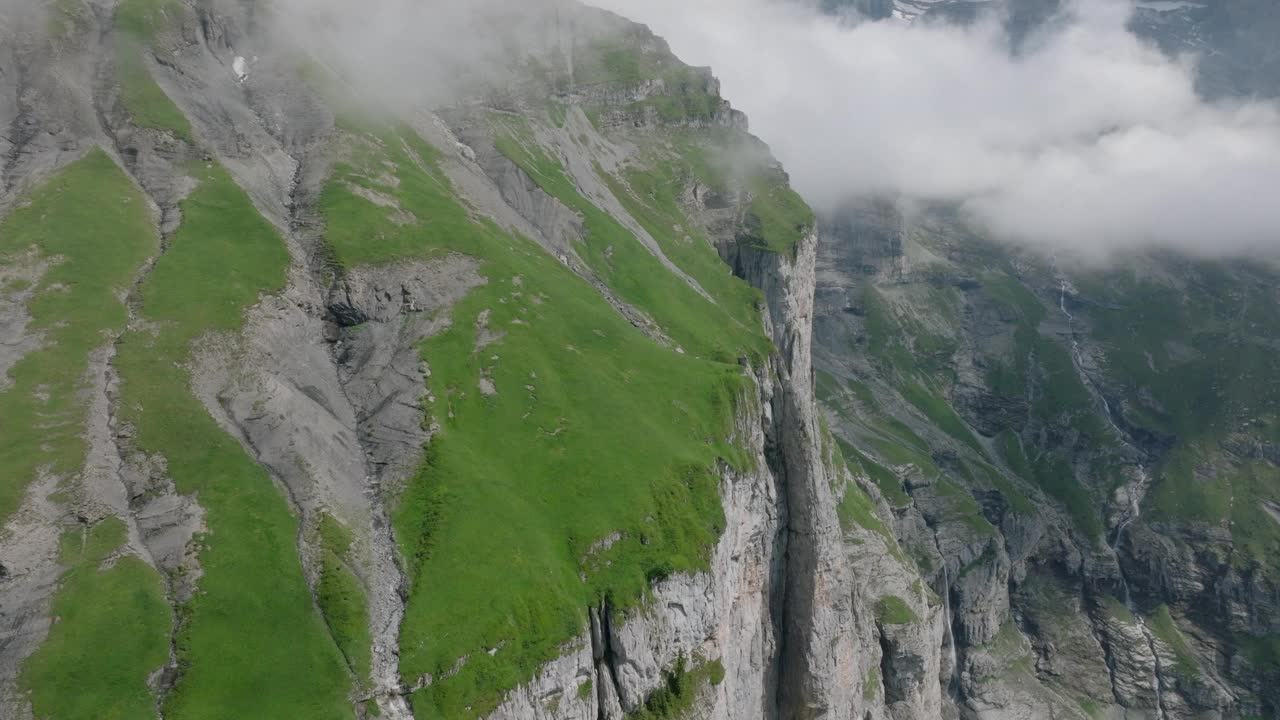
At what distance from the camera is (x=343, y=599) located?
2469 inches

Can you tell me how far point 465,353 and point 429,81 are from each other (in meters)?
99.9

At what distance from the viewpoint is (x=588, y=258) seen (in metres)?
139

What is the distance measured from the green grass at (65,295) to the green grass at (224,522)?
3.52 metres

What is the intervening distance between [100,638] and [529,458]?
38.6m

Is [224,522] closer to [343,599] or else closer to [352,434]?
[343,599]

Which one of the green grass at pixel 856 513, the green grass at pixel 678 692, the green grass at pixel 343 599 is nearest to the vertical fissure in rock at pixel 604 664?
the green grass at pixel 678 692

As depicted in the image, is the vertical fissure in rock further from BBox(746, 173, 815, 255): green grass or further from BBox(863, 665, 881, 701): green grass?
BBox(746, 173, 815, 255): green grass

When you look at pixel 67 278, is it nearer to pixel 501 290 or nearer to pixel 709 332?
pixel 501 290

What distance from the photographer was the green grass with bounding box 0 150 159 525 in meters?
65.6

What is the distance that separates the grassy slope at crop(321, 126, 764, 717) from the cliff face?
1.19 feet

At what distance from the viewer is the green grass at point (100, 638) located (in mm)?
51375

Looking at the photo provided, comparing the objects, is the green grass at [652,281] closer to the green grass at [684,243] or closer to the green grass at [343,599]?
the green grass at [684,243]

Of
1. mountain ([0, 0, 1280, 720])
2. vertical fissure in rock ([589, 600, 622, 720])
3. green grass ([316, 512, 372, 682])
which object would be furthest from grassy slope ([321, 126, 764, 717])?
green grass ([316, 512, 372, 682])

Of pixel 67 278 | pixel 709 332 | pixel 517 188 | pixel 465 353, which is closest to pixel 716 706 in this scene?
pixel 465 353
